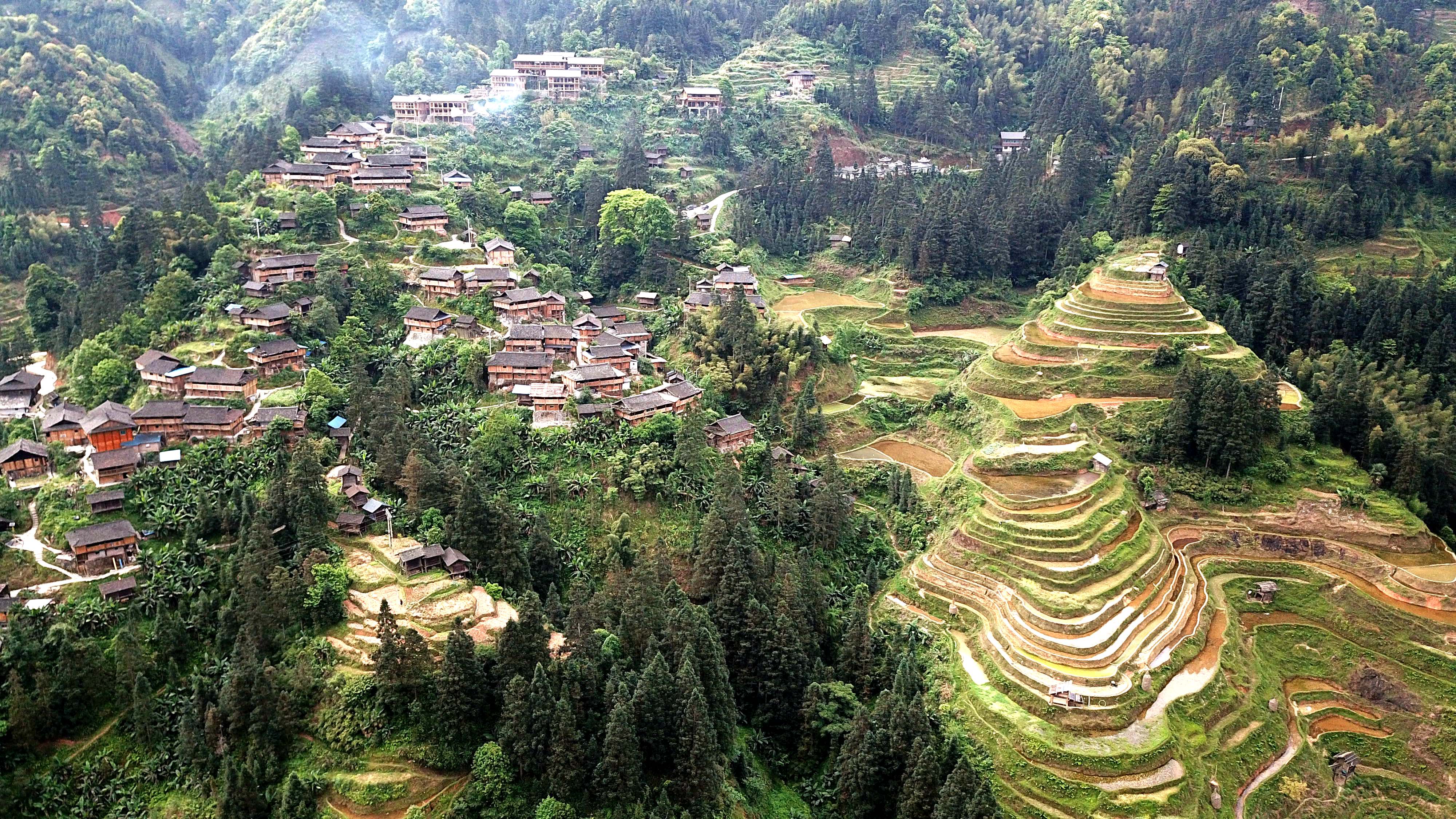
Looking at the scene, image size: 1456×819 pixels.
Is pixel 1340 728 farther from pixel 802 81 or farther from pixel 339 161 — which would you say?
pixel 802 81

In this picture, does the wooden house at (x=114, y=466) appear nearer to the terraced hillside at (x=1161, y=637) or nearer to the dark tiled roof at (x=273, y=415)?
the dark tiled roof at (x=273, y=415)

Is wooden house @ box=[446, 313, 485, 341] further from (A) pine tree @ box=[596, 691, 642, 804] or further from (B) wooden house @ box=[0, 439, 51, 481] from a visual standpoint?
(A) pine tree @ box=[596, 691, 642, 804]

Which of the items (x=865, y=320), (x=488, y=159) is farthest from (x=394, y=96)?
(x=865, y=320)

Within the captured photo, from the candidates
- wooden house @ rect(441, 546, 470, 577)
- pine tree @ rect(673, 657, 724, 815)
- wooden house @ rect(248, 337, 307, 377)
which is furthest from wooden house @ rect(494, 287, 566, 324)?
pine tree @ rect(673, 657, 724, 815)

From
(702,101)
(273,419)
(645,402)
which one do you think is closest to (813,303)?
(645,402)

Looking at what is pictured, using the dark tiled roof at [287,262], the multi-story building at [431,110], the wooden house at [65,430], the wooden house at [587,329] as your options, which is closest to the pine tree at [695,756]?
the wooden house at [587,329]

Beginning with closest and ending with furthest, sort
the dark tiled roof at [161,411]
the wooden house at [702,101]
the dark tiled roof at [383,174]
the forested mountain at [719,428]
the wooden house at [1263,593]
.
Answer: the forested mountain at [719,428]
the wooden house at [1263,593]
the dark tiled roof at [161,411]
the dark tiled roof at [383,174]
the wooden house at [702,101]
